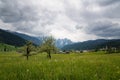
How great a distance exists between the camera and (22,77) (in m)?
6.14

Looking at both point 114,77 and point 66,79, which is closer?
point 66,79

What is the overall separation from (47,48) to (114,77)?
267 ft

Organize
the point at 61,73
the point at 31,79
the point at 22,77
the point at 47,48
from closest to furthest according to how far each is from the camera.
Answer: the point at 31,79 < the point at 22,77 < the point at 61,73 < the point at 47,48

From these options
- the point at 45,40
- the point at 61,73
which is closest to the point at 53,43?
the point at 45,40

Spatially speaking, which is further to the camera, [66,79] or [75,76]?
[75,76]

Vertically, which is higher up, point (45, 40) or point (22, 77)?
point (45, 40)

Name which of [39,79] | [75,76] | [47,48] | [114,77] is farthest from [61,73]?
[47,48]

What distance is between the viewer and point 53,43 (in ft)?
299

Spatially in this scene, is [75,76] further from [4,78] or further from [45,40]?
[45,40]

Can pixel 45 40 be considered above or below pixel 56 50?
above

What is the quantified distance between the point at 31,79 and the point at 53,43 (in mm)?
85488

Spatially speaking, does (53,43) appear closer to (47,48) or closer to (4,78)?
(47,48)

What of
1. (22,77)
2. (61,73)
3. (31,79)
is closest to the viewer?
(31,79)

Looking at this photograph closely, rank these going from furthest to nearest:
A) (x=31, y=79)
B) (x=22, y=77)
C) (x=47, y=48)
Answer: (x=47, y=48) < (x=22, y=77) < (x=31, y=79)
